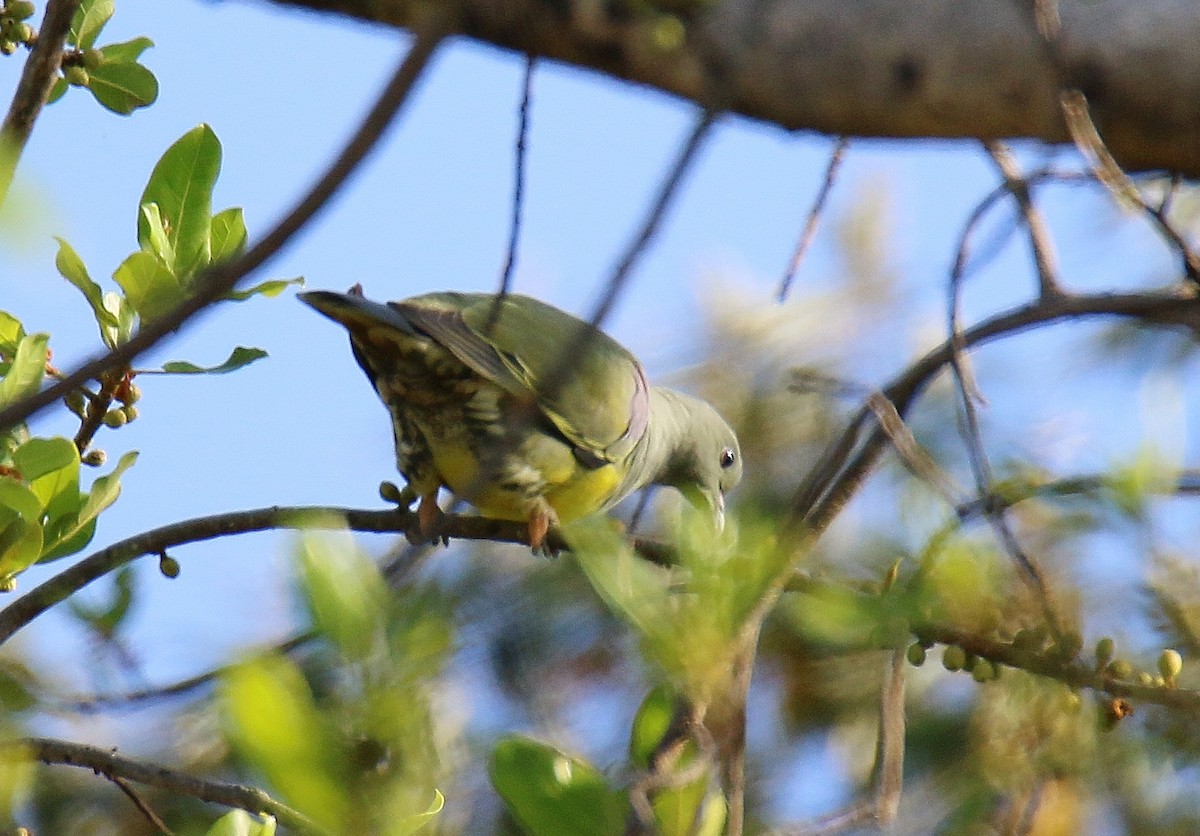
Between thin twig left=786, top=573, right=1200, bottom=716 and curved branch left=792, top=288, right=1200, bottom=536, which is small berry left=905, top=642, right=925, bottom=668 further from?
curved branch left=792, top=288, right=1200, bottom=536

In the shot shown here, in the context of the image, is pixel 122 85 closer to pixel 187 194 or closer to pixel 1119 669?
pixel 187 194

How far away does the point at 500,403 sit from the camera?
120 inches

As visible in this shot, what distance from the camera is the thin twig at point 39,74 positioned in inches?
77.1

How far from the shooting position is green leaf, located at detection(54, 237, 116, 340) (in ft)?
7.18

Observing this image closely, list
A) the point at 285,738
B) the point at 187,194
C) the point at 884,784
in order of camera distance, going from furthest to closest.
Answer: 1. the point at 187,194
2. the point at 884,784
3. the point at 285,738

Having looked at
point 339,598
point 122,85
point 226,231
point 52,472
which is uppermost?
point 122,85

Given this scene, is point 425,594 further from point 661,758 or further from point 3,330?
→ point 3,330

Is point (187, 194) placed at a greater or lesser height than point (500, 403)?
greater

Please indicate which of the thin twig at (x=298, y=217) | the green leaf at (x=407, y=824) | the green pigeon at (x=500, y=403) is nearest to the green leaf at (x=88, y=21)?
the green pigeon at (x=500, y=403)

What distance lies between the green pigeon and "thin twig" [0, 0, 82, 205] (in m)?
0.59

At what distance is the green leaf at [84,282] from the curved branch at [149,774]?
62 centimetres

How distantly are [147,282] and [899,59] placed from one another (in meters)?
1.39

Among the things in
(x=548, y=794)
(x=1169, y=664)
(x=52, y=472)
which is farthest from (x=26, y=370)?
(x=1169, y=664)

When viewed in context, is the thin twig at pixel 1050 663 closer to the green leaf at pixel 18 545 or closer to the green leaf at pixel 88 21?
the green leaf at pixel 18 545
